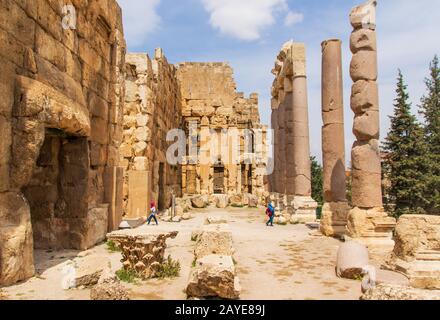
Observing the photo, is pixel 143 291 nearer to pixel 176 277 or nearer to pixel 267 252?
pixel 176 277

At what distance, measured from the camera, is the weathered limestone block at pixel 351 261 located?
6352 mm

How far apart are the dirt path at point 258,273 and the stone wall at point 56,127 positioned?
1.51 ft

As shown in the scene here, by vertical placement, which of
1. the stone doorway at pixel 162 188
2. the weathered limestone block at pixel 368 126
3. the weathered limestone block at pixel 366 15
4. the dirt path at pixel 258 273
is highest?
the weathered limestone block at pixel 366 15

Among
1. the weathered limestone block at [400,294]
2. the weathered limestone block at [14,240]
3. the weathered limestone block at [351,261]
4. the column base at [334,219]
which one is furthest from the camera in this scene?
the column base at [334,219]

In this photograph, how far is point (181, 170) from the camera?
26.9m

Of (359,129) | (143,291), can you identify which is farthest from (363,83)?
(143,291)

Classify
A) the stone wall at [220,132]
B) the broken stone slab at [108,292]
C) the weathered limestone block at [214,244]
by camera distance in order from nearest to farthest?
the broken stone slab at [108,292] → the weathered limestone block at [214,244] → the stone wall at [220,132]

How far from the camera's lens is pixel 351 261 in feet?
21.2

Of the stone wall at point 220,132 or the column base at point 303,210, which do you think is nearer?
the column base at point 303,210

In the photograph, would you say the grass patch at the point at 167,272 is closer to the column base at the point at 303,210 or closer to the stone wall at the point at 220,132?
the column base at the point at 303,210

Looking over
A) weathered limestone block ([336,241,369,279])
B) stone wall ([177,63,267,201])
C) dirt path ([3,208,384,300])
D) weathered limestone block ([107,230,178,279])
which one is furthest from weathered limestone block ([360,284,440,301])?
stone wall ([177,63,267,201])

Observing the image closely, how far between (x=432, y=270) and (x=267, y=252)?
3868mm

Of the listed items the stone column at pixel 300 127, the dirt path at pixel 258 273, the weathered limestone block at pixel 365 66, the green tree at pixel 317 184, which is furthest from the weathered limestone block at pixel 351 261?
the green tree at pixel 317 184

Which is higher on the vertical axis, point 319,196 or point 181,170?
point 181,170
